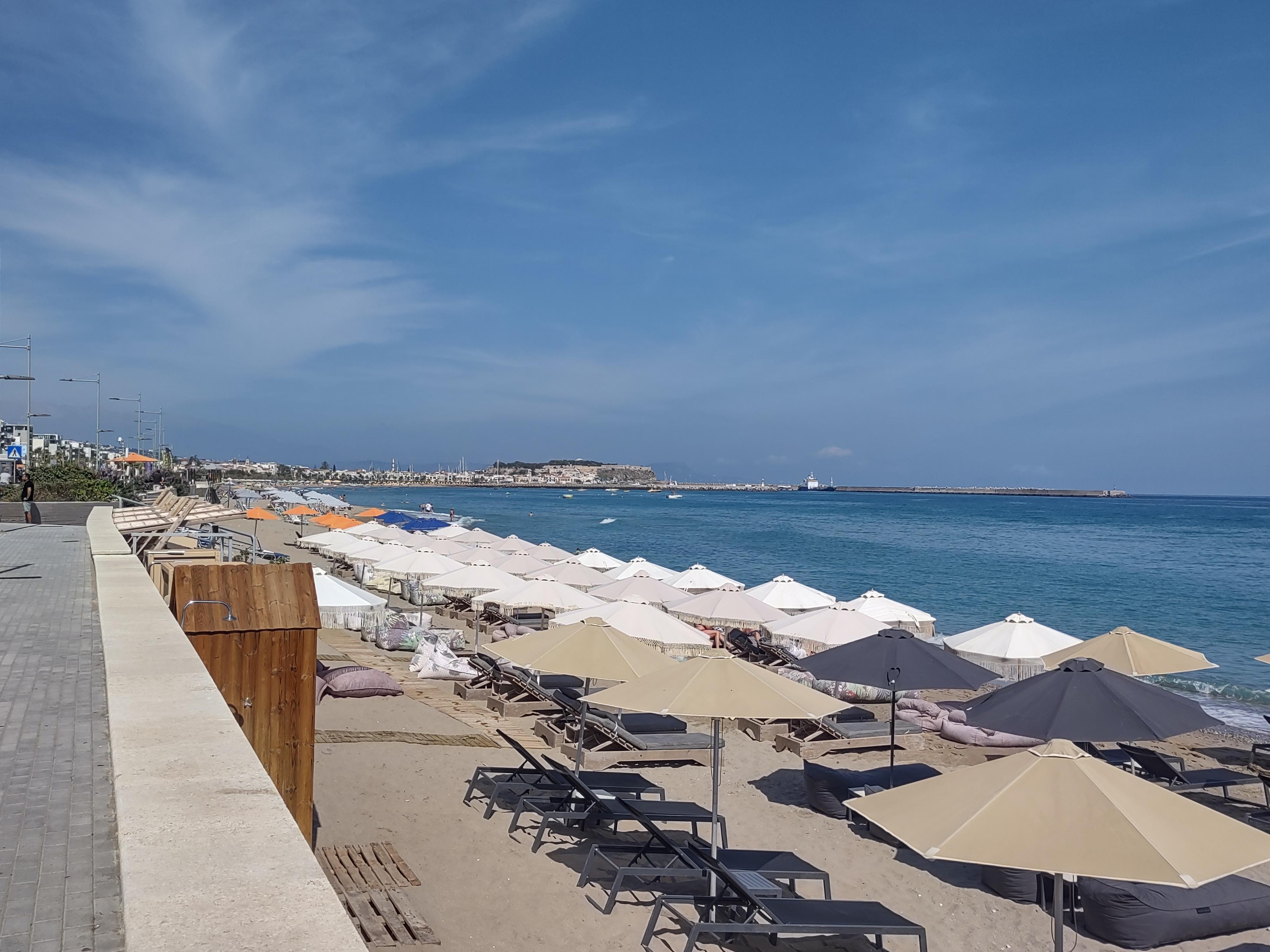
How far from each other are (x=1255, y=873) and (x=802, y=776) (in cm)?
436

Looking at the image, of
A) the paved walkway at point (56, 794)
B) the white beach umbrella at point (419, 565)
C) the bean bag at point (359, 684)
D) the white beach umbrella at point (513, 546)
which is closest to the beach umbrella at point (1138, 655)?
the bean bag at point (359, 684)

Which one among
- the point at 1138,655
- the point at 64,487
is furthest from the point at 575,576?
the point at 64,487

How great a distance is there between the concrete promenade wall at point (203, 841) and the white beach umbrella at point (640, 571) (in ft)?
57.4

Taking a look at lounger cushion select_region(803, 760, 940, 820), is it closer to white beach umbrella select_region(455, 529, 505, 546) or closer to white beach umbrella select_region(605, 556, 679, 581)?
white beach umbrella select_region(605, 556, 679, 581)

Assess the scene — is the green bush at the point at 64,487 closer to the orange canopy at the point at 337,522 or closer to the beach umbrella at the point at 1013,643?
the orange canopy at the point at 337,522

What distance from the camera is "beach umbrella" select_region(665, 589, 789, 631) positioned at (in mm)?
16375

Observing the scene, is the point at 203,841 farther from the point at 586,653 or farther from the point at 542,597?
the point at 542,597

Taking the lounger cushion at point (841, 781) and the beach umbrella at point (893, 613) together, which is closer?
the lounger cushion at point (841, 781)

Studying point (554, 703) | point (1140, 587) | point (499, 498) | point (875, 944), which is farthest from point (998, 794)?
point (499, 498)

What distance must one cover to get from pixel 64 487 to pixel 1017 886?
32.8 m

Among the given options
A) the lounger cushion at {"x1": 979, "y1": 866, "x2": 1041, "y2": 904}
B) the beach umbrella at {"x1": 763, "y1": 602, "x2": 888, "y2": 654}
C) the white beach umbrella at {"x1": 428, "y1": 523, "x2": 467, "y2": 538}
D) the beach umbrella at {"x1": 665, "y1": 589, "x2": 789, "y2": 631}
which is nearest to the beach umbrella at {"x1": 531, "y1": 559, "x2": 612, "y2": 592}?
the beach umbrella at {"x1": 665, "y1": 589, "x2": 789, "y2": 631}

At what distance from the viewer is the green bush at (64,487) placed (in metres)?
30.3

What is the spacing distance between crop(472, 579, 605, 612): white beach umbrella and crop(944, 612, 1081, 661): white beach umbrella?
231 inches

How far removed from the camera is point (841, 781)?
9344mm
